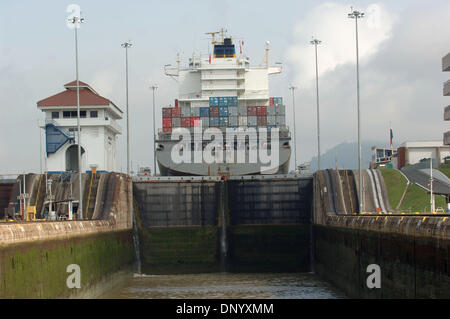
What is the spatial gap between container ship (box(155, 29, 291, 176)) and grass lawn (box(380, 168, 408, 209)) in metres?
14.9

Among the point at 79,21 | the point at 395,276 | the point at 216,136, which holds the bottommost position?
the point at 395,276

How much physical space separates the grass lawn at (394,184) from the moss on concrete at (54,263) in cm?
2380

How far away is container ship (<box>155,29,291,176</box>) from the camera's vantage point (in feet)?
249

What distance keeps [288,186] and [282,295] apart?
19.0 metres

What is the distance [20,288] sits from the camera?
90.0ft

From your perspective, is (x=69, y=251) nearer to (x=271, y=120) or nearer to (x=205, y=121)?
(x=205, y=121)

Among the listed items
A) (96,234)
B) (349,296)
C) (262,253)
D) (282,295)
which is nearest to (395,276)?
(349,296)

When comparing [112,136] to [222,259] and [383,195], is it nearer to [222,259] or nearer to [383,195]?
[222,259]

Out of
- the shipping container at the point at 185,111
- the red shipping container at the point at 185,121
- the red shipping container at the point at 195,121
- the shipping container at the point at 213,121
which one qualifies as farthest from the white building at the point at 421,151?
the red shipping container at the point at 185,121

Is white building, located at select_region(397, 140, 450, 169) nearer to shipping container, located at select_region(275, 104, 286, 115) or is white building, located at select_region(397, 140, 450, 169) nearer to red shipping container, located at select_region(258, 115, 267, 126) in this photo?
shipping container, located at select_region(275, 104, 286, 115)

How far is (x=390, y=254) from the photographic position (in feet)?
107

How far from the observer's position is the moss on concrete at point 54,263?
2648cm

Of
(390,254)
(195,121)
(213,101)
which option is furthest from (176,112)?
(390,254)

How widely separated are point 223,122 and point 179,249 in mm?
24941
